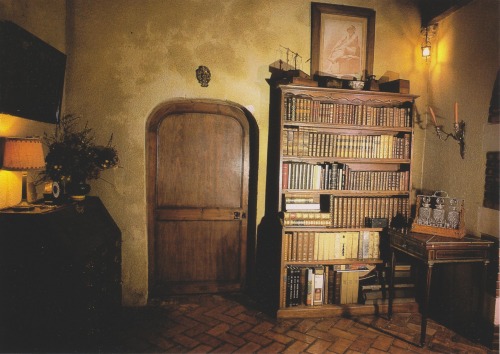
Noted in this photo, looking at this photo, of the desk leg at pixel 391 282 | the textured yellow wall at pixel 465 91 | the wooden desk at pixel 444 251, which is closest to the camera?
the wooden desk at pixel 444 251

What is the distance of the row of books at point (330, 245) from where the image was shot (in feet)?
11.4

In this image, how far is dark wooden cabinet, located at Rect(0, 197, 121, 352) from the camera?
224cm

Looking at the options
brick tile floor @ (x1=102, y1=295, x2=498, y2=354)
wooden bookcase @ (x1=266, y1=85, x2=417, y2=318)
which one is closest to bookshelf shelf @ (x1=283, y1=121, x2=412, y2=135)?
wooden bookcase @ (x1=266, y1=85, x2=417, y2=318)

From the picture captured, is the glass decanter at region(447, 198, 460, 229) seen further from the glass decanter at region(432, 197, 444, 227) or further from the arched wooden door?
the arched wooden door

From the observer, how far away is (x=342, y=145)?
353 centimetres

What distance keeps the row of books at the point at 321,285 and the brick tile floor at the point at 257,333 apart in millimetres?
192

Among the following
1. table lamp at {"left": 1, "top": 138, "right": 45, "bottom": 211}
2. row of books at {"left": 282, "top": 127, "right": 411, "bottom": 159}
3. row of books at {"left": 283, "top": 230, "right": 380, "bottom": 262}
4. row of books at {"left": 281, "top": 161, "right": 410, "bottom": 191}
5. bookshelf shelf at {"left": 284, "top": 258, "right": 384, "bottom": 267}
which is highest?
row of books at {"left": 282, "top": 127, "right": 411, "bottom": 159}

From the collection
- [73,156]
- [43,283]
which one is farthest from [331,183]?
[43,283]

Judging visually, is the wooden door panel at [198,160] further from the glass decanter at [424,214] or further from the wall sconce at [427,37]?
the wall sconce at [427,37]

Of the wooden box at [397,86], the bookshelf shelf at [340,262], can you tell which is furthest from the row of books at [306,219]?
the wooden box at [397,86]

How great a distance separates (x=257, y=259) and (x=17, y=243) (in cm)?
242

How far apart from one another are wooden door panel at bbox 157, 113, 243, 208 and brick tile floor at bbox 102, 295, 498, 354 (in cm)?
118

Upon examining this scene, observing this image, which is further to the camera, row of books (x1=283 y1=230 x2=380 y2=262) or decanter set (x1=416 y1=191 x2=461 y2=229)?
row of books (x1=283 y1=230 x2=380 y2=262)

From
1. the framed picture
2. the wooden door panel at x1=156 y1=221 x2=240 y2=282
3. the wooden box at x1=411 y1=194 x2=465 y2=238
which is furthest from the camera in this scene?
the wooden door panel at x1=156 y1=221 x2=240 y2=282
